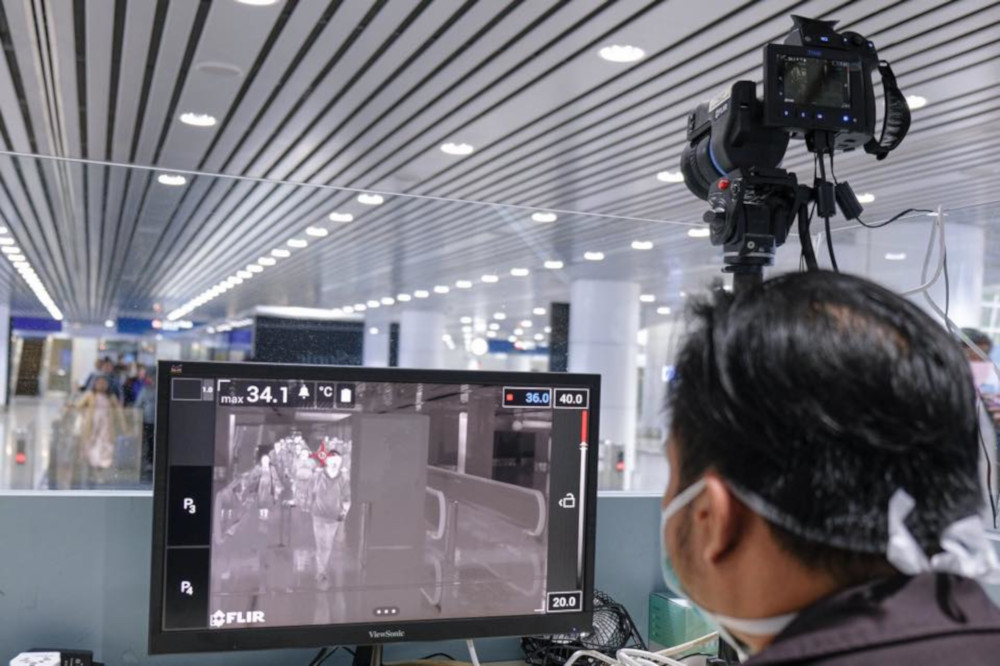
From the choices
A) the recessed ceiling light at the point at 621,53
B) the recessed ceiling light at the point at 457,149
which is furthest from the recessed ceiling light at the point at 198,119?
the recessed ceiling light at the point at 621,53

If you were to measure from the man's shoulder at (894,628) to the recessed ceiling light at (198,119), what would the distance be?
6896mm

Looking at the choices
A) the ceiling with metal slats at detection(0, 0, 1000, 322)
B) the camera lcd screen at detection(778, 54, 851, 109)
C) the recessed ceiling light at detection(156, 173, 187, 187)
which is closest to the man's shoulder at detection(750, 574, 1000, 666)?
the ceiling with metal slats at detection(0, 0, 1000, 322)

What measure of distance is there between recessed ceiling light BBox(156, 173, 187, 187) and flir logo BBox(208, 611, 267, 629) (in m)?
1.00

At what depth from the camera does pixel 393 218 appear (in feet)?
12.1

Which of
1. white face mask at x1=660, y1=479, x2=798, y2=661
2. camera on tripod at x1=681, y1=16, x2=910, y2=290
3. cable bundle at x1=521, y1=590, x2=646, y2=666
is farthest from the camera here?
cable bundle at x1=521, y1=590, x2=646, y2=666

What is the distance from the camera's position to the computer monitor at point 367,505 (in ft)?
4.97

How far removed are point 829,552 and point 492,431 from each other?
0.98 metres

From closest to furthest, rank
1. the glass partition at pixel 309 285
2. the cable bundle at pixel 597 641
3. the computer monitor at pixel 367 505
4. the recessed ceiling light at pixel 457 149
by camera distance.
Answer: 1. the computer monitor at pixel 367 505
2. the cable bundle at pixel 597 641
3. the glass partition at pixel 309 285
4. the recessed ceiling light at pixel 457 149

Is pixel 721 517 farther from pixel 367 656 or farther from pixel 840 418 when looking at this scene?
pixel 367 656

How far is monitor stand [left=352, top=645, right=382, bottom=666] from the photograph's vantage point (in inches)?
66.9

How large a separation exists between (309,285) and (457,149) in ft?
16.0

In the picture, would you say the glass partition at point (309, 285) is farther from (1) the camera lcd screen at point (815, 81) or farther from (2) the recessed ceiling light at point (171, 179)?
(1) the camera lcd screen at point (815, 81)

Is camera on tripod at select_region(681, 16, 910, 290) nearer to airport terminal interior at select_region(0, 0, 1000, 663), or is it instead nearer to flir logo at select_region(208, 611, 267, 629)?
airport terminal interior at select_region(0, 0, 1000, 663)

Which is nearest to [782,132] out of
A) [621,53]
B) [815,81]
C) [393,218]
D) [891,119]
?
[815,81]
